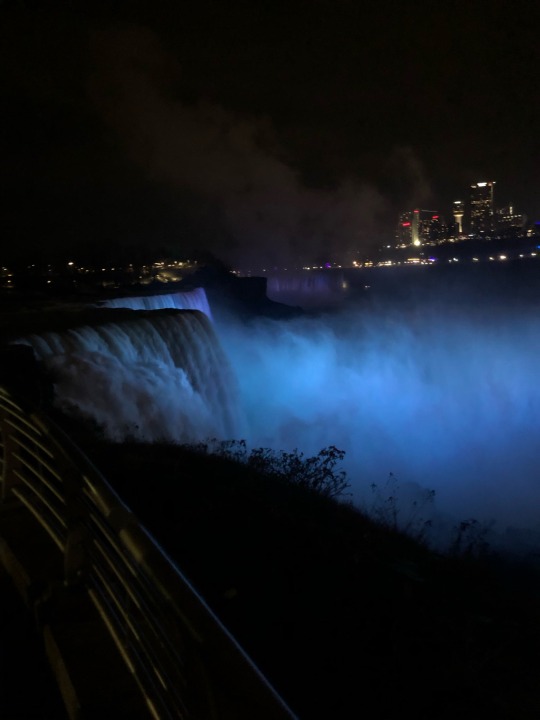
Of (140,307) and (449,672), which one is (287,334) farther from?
(449,672)

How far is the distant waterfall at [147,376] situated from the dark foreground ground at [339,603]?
151 inches

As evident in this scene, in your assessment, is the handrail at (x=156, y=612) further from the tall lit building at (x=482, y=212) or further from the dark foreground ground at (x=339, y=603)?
the tall lit building at (x=482, y=212)

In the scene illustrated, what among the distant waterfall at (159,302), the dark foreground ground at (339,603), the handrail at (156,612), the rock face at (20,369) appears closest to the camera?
the handrail at (156,612)

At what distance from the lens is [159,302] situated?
19.2 m

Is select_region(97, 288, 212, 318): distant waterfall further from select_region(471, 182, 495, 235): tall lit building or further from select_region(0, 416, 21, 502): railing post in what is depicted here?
select_region(471, 182, 495, 235): tall lit building

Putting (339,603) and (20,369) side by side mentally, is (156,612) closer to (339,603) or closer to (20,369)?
(339,603)

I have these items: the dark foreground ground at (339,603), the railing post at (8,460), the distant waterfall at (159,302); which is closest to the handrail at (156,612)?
the railing post at (8,460)

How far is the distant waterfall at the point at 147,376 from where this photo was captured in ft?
31.3

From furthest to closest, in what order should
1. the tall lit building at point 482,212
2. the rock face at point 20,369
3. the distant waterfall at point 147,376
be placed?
the tall lit building at point 482,212 < the distant waterfall at point 147,376 < the rock face at point 20,369

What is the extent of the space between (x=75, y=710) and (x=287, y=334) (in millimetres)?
29612

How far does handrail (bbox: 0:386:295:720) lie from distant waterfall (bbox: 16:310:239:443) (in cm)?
640

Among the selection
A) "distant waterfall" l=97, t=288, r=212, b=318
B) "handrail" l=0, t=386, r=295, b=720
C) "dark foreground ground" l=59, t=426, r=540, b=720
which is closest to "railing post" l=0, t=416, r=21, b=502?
"handrail" l=0, t=386, r=295, b=720

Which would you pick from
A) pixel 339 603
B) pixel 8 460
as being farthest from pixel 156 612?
pixel 339 603

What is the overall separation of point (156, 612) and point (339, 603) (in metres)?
2.54
